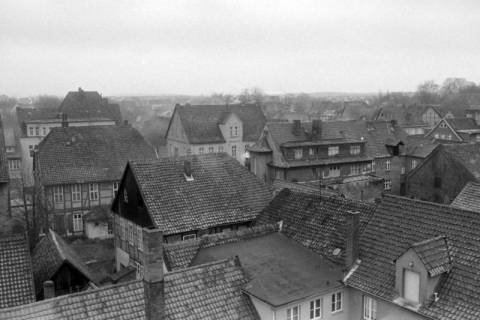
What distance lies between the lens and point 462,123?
250 ft

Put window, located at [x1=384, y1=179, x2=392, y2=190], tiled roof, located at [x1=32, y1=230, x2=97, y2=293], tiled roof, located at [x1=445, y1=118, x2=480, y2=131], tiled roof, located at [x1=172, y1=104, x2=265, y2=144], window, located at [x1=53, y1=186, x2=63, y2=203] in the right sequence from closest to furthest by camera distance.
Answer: tiled roof, located at [x1=32, y1=230, x2=97, y2=293] → window, located at [x1=53, y1=186, x2=63, y2=203] → window, located at [x1=384, y1=179, x2=392, y2=190] → tiled roof, located at [x1=172, y1=104, x2=265, y2=144] → tiled roof, located at [x1=445, y1=118, x2=480, y2=131]

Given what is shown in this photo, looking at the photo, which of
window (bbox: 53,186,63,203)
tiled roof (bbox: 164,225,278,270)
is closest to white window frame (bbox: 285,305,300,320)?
tiled roof (bbox: 164,225,278,270)

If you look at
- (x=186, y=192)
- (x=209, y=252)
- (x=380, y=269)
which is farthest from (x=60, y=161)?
(x=380, y=269)

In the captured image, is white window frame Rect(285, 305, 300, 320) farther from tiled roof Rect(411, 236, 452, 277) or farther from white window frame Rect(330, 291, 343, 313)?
tiled roof Rect(411, 236, 452, 277)

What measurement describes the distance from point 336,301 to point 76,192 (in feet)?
84.4

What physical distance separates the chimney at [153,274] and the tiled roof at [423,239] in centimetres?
798

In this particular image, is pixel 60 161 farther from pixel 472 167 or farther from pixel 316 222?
pixel 472 167

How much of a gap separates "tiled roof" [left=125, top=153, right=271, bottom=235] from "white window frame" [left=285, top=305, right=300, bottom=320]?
894 centimetres

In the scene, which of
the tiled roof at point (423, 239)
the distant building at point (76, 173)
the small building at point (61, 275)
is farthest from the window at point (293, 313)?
the distant building at point (76, 173)

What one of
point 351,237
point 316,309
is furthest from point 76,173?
point 316,309

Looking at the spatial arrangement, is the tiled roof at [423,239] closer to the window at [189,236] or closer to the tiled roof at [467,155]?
the window at [189,236]

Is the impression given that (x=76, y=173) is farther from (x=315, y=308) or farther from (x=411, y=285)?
(x=411, y=285)

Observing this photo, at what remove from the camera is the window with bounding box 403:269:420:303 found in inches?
689

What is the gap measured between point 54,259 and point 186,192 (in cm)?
776
